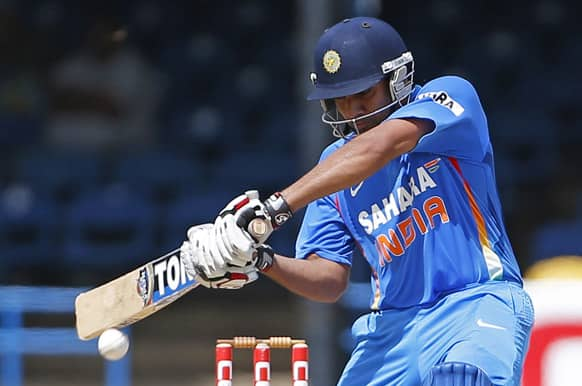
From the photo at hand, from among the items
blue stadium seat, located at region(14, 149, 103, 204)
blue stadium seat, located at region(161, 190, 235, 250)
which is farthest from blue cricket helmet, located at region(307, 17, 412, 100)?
blue stadium seat, located at region(14, 149, 103, 204)

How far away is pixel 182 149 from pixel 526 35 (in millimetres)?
2901

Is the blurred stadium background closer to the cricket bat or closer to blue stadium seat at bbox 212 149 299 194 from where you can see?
blue stadium seat at bbox 212 149 299 194

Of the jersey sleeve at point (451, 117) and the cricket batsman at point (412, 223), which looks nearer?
the cricket batsman at point (412, 223)

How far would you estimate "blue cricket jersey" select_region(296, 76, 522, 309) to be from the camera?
3.45 m

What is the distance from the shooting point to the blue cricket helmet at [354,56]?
352 centimetres

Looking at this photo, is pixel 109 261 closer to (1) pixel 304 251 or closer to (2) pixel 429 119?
(1) pixel 304 251

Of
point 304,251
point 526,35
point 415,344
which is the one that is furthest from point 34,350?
point 526,35

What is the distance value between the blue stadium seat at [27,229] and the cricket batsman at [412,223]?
18.1 feet

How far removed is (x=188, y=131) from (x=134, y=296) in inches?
250

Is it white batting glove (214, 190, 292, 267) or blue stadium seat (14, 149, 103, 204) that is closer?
white batting glove (214, 190, 292, 267)

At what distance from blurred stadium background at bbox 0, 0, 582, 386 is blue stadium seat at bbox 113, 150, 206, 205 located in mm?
11

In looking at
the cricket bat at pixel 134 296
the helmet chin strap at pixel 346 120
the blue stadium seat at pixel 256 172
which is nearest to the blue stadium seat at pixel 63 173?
the blue stadium seat at pixel 256 172

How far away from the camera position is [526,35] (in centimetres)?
1028

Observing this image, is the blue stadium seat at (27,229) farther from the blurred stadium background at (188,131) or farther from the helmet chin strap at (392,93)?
the helmet chin strap at (392,93)
